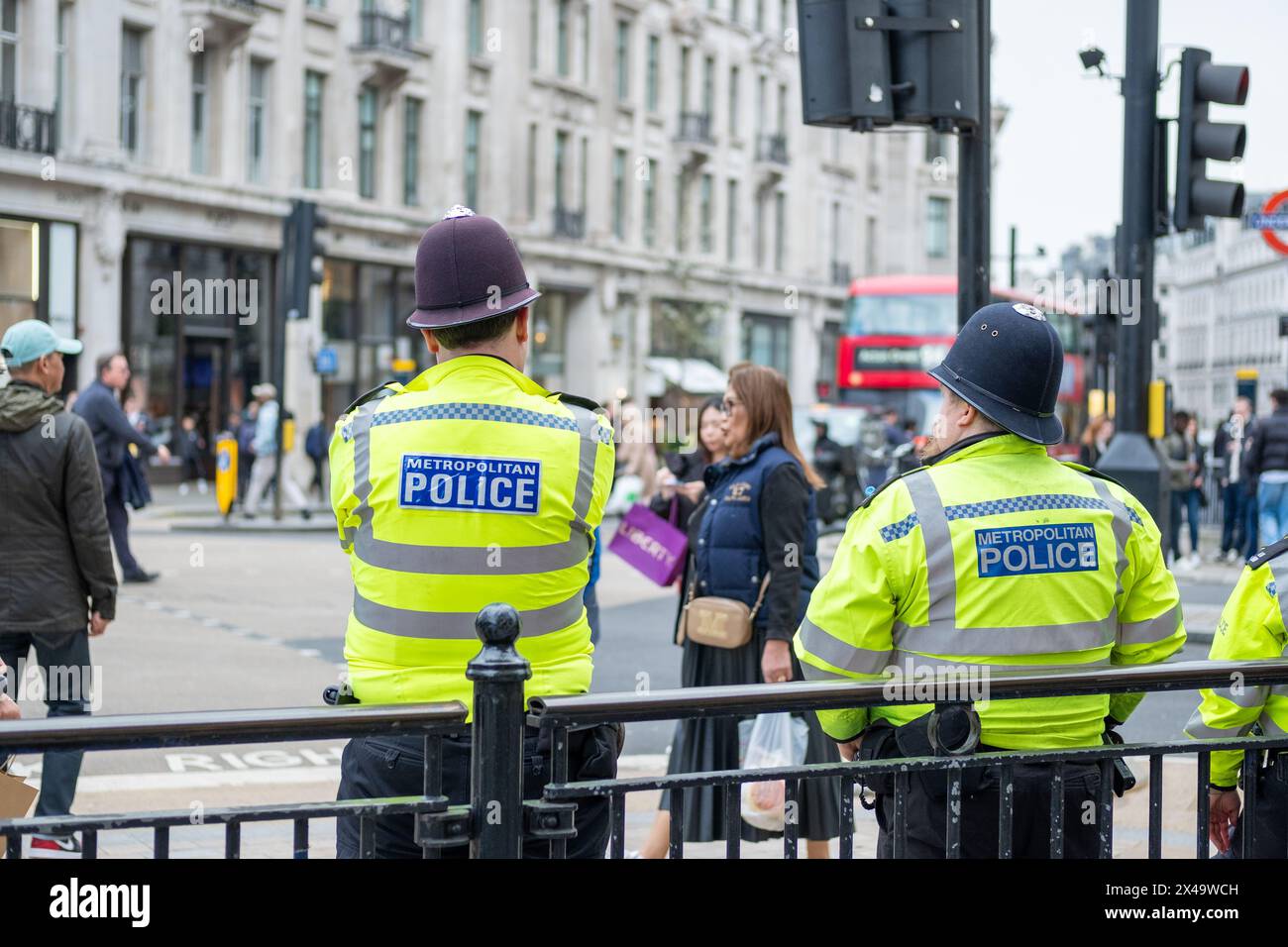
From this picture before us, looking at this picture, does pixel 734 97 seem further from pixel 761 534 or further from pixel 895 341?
pixel 761 534

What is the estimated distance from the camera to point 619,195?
46.1 metres

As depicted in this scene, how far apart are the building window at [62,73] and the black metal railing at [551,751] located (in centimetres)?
2778

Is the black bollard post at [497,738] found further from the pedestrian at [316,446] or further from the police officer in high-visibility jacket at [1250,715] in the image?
the pedestrian at [316,446]

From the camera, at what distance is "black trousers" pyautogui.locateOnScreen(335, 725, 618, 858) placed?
3084 millimetres

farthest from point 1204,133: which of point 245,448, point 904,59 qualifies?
point 245,448

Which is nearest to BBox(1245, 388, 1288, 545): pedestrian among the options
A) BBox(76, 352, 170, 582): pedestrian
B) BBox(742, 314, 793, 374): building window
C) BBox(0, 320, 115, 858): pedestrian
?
BBox(76, 352, 170, 582): pedestrian

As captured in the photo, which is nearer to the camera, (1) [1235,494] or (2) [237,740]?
(2) [237,740]

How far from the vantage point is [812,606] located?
347 centimetres

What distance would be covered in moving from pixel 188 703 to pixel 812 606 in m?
6.70

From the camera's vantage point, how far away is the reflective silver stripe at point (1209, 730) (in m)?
3.90

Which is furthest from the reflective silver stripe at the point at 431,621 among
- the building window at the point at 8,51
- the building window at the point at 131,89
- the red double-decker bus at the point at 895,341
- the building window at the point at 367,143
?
the building window at the point at 367,143

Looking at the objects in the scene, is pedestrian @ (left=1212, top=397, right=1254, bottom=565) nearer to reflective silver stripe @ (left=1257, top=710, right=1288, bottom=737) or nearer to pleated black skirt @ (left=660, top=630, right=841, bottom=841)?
pleated black skirt @ (left=660, top=630, right=841, bottom=841)

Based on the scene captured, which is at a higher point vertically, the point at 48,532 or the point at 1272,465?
the point at 1272,465

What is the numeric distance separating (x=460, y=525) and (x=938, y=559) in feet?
3.09
